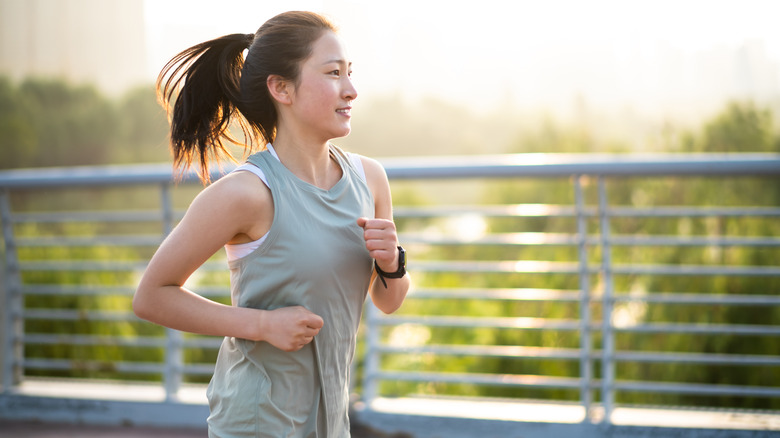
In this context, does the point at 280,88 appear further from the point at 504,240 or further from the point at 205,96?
the point at 504,240

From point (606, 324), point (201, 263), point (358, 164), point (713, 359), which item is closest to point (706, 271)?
point (713, 359)

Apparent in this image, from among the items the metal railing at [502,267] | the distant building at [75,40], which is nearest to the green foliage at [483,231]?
the metal railing at [502,267]

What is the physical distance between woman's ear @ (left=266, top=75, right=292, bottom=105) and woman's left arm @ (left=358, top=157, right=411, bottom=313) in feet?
0.87

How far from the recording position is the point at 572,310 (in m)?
9.37

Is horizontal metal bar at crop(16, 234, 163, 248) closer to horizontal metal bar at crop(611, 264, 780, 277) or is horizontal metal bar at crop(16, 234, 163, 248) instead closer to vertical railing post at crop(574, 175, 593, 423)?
vertical railing post at crop(574, 175, 593, 423)

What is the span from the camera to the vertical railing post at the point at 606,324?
9.55ft

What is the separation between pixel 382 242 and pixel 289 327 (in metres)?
0.23

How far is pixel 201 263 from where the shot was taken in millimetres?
1419

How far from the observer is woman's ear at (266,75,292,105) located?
1.52m

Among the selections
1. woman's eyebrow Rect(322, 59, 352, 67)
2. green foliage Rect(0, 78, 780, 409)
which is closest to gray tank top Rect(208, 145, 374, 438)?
woman's eyebrow Rect(322, 59, 352, 67)

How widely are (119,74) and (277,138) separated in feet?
76.5

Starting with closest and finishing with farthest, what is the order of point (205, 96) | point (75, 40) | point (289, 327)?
1. point (289, 327)
2. point (205, 96)
3. point (75, 40)

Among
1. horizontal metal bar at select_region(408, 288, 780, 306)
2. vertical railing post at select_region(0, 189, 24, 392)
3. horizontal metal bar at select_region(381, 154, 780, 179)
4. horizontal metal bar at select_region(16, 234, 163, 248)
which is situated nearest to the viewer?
horizontal metal bar at select_region(381, 154, 780, 179)

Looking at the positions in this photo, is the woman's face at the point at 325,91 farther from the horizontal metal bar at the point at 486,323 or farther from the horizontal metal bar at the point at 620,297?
the horizontal metal bar at the point at 486,323
